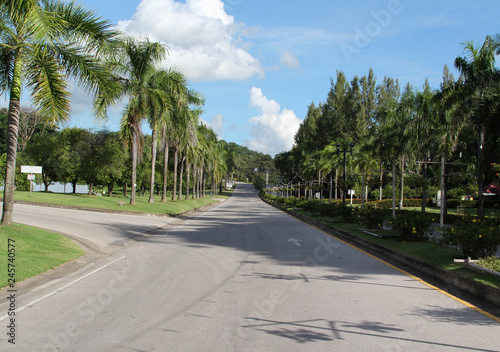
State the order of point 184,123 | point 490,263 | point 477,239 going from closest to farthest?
1. point 490,263
2. point 477,239
3. point 184,123

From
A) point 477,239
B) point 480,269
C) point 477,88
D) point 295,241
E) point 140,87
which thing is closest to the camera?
point 480,269

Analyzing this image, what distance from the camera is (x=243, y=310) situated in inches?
265

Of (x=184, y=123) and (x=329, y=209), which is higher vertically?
(x=184, y=123)

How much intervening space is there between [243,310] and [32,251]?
6.85 m

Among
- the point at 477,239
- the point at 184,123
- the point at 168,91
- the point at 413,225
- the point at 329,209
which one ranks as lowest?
the point at 329,209

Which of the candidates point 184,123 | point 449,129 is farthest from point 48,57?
point 184,123

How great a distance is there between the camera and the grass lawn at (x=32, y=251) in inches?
355

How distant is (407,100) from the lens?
3000 centimetres

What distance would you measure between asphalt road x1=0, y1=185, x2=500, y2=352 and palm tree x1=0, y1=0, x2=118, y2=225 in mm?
4049

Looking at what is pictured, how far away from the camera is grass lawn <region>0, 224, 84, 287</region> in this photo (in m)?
9.02

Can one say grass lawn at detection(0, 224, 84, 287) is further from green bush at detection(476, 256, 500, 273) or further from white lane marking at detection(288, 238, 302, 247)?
green bush at detection(476, 256, 500, 273)

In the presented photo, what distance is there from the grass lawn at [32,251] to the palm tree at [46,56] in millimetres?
855

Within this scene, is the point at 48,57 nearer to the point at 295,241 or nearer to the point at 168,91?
the point at 295,241

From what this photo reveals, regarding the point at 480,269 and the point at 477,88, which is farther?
the point at 477,88
